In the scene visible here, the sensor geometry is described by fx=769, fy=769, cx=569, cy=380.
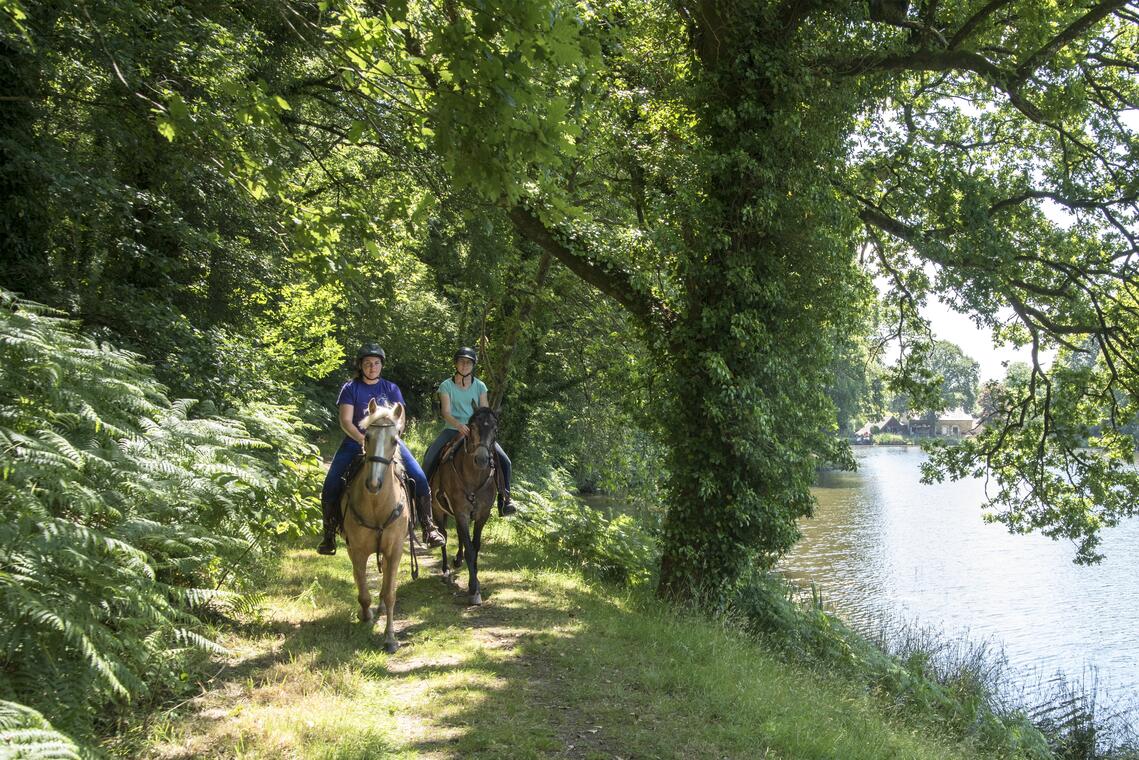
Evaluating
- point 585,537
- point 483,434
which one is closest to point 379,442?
point 483,434

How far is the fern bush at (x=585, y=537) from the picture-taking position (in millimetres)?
12617

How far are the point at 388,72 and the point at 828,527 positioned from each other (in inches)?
1057

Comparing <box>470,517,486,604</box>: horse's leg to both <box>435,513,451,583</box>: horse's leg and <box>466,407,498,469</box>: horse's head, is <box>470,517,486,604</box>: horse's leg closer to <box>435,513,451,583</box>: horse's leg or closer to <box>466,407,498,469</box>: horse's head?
<box>435,513,451,583</box>: horse's leg

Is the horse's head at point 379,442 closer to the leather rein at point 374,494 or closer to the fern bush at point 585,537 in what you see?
the leather rein at point 374,494

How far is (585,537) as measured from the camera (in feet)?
44.0

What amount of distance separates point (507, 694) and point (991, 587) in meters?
17.6

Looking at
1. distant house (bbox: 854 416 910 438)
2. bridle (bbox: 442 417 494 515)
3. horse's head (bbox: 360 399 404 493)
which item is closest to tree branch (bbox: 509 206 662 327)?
bridle (bbox: 442 417 494 515)

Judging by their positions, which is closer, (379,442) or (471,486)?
(379,442)

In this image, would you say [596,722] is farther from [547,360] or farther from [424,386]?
[424,386]

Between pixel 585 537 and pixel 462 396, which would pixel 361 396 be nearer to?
pixel 462 396

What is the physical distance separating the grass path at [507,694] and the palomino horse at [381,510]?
53 centimetres

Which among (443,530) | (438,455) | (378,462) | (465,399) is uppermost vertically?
(465,399)

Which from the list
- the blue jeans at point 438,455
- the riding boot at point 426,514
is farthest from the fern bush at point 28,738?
the blue jeans at point 438,455

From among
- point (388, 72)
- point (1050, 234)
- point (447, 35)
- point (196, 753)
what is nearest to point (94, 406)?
point (196, 753)
